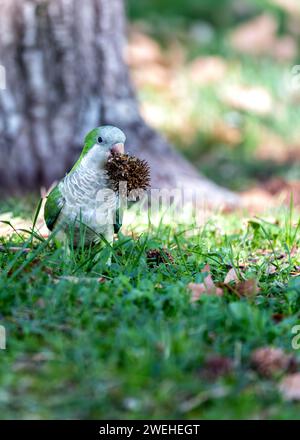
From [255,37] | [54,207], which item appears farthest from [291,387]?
[255,37]

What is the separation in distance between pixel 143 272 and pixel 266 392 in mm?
991

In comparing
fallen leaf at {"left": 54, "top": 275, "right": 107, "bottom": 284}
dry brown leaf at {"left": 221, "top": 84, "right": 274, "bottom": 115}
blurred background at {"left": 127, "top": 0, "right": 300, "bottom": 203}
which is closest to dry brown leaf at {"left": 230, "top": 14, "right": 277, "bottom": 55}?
blurred background at {"left": 127, "top": 0, "right": 300, "bottom": 203}

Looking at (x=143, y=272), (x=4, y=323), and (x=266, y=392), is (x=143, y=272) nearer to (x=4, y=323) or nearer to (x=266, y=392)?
(x=4, y=323)

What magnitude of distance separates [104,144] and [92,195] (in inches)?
9.3

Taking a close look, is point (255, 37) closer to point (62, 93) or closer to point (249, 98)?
point (249, 98)

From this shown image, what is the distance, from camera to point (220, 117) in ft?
22.9

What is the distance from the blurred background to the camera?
258 inches

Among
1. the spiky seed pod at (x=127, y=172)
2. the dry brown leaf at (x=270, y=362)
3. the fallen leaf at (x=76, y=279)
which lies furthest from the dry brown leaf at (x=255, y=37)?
the dry brown leaf at (x=270, y=362)

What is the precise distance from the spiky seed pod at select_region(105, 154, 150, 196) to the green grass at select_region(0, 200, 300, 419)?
0.28m

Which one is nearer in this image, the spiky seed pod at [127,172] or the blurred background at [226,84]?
the spiky seed pod at [127,172]

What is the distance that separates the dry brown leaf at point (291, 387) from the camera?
2.25 m

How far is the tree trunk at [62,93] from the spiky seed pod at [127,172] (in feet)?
5.46

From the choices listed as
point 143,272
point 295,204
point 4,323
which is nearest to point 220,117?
point 295,204

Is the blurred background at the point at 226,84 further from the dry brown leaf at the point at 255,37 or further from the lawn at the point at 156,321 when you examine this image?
the lawn at the point at 156,321
